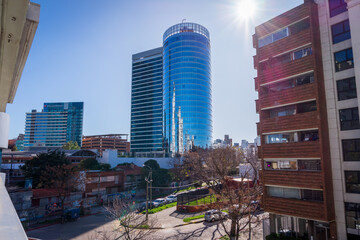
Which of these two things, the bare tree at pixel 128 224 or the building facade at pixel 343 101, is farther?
the bare tree at pixel 128 224

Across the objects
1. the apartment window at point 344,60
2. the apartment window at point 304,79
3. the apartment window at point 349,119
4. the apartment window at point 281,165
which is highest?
the apartment window at point 344,60

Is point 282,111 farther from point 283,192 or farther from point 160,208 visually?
point 160,208

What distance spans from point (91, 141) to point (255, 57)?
144980 mm

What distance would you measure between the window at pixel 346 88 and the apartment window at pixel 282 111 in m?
3.57

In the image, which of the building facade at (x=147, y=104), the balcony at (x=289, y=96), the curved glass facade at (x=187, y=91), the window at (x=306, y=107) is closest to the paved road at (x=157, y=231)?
the window at (x=306, y=107)

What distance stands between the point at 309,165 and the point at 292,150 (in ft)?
5.43

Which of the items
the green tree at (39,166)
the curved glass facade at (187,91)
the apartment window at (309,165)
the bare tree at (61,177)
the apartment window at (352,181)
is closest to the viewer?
the apartment window at (352,181)

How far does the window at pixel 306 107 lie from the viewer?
1931 centimetres

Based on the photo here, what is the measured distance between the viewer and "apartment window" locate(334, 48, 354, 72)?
17938mm

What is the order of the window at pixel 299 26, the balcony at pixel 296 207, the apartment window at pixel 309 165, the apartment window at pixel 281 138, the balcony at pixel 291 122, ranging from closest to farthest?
1. the balcony at pixel 296 207
2. the apartment window at pixel 309 165
3. the balcony at pixel 291 122
4. the apartment window at pixel 281 138
5. the window at pixel 299 26

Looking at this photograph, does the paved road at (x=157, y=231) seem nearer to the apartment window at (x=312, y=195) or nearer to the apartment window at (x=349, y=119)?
the apartment window at (x=312, y=195)

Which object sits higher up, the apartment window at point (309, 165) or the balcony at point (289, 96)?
the balcony at point (289, 96)

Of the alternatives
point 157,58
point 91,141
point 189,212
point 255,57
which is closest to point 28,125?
point 91,141

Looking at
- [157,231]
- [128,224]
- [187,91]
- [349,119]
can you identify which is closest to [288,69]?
[349,119]
